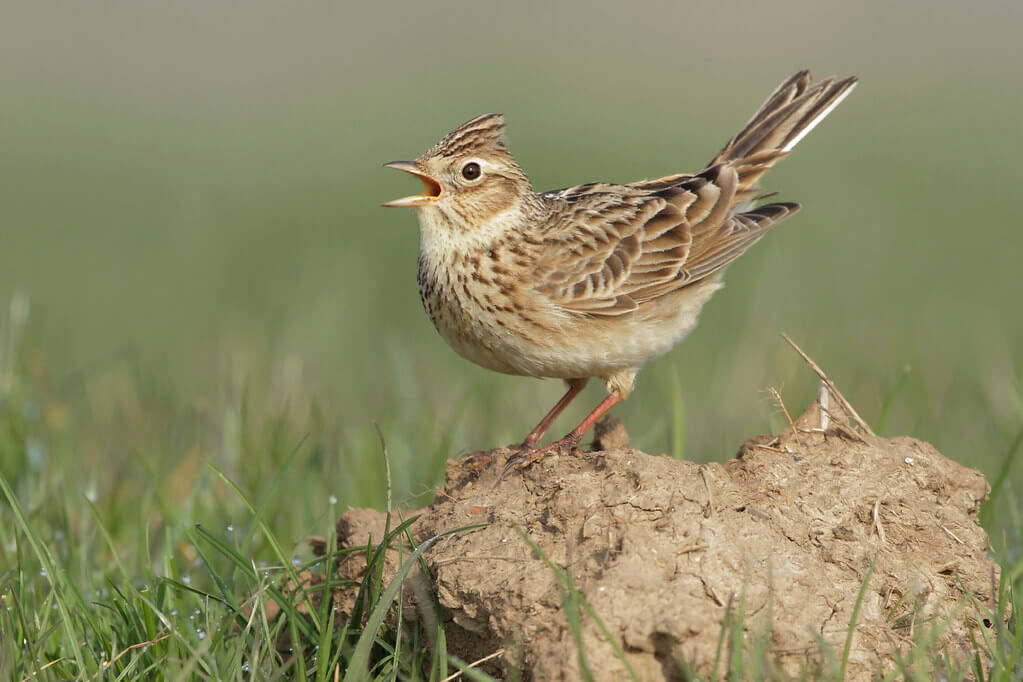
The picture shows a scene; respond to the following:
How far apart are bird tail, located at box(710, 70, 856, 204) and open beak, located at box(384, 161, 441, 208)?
6.09 ft

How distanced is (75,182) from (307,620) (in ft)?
53.0

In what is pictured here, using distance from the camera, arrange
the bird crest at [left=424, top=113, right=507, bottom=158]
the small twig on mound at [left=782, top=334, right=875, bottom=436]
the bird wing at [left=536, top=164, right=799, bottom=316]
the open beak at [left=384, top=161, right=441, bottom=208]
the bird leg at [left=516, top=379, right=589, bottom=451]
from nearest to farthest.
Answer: the small twig on mound at [left=782, top=334, right=875, bottom=436] < the bird leg at [left=516, top=379, right=589, bottom=451] < the open beak at [left=384, top=161, right=441, bottom=208] < the bird crest at [left=424, top=113, right=507, bottom=158] < the bird wing at [left=536, top=164, right=799, bottom=316]

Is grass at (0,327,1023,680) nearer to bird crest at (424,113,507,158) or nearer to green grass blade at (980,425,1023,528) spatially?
green grass blade at (980,425,1023,528)

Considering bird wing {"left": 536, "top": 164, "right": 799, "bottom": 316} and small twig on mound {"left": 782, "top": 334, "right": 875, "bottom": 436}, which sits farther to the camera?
bird wing {"left": 536, "top": 164, "right": 799, "bottom": 316}

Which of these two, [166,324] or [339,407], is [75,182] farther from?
[339,407]

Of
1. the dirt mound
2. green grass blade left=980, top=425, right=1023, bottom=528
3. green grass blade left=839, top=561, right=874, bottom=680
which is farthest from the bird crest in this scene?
green grass blade left=839, top=561, right=874, bottom=680

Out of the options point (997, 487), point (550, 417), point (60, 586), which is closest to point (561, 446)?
point (550, 417)

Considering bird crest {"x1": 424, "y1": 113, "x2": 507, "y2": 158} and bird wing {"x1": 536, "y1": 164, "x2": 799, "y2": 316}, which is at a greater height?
bird crest {"x1": 424, "y1": 113, "x2": 507, "y2": 158}

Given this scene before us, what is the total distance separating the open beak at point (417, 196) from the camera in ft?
18.0

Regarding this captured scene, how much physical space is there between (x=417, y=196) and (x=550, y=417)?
46.7 inches

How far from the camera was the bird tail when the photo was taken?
6.89 meters

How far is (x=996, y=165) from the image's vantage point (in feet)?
59.5

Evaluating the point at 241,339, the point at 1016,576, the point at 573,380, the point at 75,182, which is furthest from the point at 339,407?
the point at 75,182

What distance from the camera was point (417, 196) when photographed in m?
5.76
